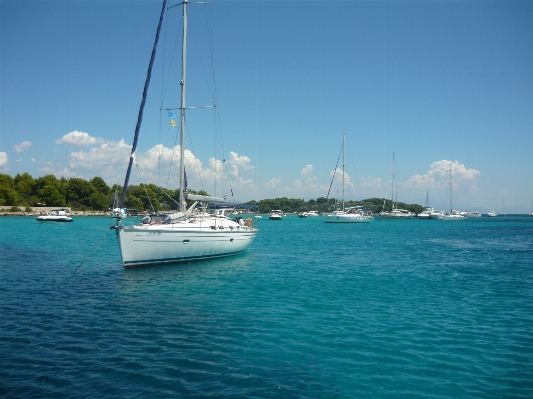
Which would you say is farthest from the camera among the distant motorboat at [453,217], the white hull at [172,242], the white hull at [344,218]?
the distant motorboat at [453,217]

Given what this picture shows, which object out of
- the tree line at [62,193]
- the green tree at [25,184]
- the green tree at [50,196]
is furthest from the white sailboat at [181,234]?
the green tree at [25,184]

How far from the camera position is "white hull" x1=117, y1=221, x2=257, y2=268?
2358 centimetres

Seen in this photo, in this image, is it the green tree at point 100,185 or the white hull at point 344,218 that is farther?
the green tree at point 100,185

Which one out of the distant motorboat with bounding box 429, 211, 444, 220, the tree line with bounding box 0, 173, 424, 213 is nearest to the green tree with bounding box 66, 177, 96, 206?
the tree line with bounding box 0, 173, 424, 213

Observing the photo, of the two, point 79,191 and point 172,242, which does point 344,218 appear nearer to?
point 172,242

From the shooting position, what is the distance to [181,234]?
2562 cm

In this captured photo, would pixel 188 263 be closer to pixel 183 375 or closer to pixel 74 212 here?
pixel 183 375

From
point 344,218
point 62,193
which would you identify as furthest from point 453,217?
point 62,193

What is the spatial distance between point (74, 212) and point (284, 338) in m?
146

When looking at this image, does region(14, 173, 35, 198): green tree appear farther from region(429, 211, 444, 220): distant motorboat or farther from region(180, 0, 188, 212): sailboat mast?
region(429, 211, 444, 220): distant motorboat

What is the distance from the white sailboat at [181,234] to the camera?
929 inches

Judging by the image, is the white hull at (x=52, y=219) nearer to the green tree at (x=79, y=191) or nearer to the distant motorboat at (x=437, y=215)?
the green tree at (x=79, y=191)

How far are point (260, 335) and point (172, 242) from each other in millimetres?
14219

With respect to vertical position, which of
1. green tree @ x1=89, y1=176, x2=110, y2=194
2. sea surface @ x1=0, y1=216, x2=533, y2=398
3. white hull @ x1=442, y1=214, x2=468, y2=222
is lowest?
sea surface @ x1=0, y1=216, x2=533, y2=398
